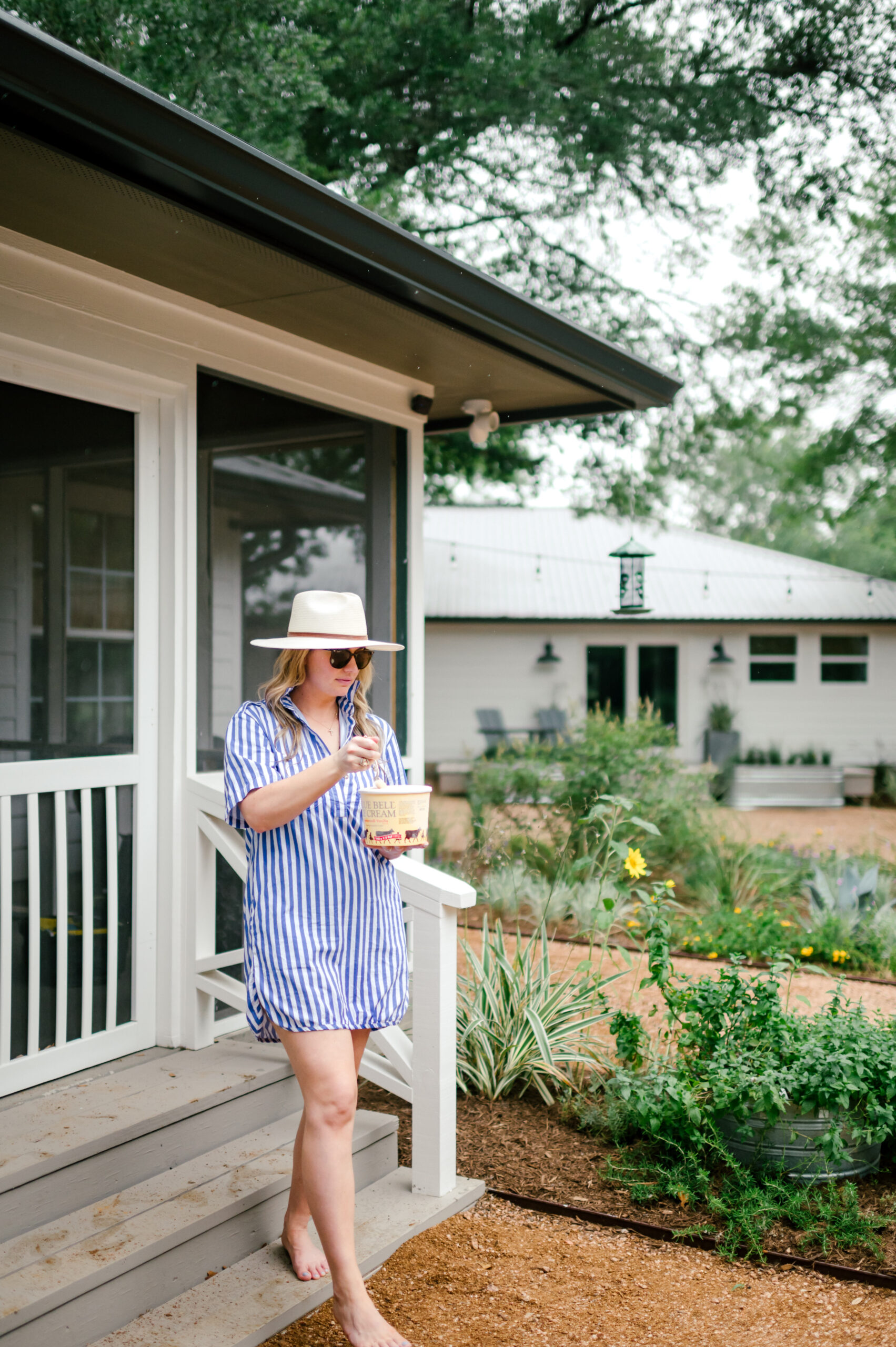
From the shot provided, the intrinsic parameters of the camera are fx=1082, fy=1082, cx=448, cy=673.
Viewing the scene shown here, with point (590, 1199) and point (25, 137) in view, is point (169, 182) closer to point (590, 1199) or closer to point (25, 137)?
point (25, 137)

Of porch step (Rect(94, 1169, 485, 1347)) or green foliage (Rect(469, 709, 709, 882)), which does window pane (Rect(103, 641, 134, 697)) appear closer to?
porch step (Rect(94, 1169, 485, 1347))

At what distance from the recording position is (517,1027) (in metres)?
4.33

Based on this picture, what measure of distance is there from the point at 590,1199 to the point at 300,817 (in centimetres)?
186

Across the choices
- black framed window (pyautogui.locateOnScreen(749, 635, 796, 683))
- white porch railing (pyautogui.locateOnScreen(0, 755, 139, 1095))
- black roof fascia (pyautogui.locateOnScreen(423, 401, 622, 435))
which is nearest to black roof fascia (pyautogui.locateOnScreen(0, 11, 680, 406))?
black roof fascia (pyautogui.locateOnScreen(423, 401, 622, 435))

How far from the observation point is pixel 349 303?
12.6ft

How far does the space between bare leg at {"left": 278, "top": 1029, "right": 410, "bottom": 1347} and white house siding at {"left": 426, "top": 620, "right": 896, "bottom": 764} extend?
15.7 metres

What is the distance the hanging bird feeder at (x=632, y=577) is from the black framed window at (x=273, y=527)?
4099mm

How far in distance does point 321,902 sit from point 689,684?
54.3 ft

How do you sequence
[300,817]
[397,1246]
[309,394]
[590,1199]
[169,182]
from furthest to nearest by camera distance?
[309,394], [590,1199], [397,1246], [169,182], [300,817]

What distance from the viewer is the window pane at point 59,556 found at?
349cm

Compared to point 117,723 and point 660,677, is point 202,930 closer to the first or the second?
point 117,723

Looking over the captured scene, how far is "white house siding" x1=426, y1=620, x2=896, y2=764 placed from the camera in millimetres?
→ 18328

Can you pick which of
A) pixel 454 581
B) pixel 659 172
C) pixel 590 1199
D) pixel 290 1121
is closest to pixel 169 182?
pixel 290 1121

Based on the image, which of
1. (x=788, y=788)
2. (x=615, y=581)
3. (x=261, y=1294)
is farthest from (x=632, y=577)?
(x=615, y=581)
